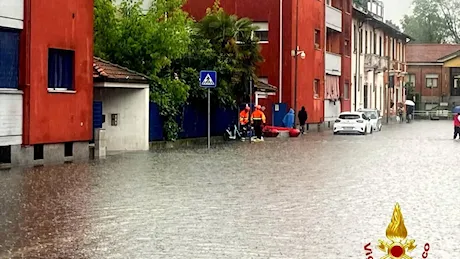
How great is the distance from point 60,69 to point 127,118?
21.2ft

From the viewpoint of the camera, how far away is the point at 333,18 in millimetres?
63031

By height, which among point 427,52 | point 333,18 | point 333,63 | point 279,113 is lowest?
point 279,113

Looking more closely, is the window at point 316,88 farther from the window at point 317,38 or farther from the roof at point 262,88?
the roof at point 262,88

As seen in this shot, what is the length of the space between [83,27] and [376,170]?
9432mm

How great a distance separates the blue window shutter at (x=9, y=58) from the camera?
22.2 m

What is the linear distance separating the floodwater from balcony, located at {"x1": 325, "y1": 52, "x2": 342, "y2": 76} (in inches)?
1449

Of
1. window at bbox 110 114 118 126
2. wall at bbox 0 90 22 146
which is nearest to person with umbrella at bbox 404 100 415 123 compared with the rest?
window at bbox 110 114 118 126

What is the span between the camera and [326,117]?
61.6 m

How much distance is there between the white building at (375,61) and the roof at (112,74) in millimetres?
40881

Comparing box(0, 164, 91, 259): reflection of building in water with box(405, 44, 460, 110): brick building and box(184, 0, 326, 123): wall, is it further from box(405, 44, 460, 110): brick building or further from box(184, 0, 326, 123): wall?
box(405, 44, 460, 110): brick building

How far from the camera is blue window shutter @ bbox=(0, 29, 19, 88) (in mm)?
22234

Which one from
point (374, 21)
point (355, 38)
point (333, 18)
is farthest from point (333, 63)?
point (374, 21)

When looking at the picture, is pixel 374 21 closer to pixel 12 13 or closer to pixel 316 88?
pixel 316 88

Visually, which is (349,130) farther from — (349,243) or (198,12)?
(349,243)
